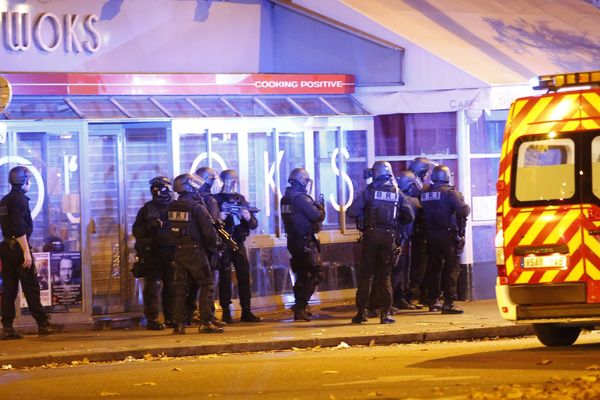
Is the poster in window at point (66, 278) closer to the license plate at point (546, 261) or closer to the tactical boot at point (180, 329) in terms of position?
the tactical boot at point (180, 329)

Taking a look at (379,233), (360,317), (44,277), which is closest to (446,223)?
(379,233)

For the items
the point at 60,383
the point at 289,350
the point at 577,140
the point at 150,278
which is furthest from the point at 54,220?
the point at 577,140

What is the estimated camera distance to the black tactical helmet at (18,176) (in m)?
16.1

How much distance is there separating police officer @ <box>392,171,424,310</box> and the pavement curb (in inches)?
94.8

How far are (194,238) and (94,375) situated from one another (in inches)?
135

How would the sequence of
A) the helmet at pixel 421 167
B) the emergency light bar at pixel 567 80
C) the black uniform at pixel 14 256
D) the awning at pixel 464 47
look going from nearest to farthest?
the emergency light bar at pixel 567 80
the black uniform at pixel 14 256
the helmet at pixel 421 167
the awning at pixel 464 47

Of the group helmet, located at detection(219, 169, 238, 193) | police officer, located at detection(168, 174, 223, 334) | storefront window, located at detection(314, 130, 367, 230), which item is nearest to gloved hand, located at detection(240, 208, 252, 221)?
helmet, located at detection(219, 169, 238, 193)

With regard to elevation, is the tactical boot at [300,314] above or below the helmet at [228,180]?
below

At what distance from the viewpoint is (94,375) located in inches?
501

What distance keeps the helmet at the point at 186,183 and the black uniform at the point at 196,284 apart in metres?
0.45

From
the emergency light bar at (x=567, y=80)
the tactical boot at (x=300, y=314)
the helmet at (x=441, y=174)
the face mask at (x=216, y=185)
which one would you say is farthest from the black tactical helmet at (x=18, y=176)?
the emergency light bar at (x=567, y=80)

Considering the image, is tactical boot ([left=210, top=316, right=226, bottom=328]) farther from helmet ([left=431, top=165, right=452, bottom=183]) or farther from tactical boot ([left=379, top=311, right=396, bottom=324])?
helmet ([left=431, top=165, right=452, bottom=183])

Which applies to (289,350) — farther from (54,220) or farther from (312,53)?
(312,53)

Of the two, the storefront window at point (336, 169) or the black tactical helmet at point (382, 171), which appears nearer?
the black tactical helmet at point (382, 171)
